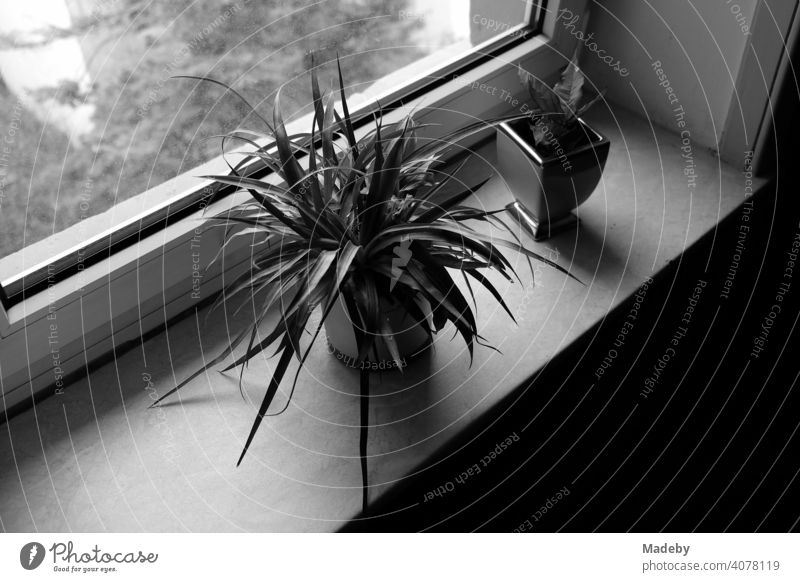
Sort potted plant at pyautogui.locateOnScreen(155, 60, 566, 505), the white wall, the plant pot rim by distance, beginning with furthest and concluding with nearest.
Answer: the white wall, the plant pot rim, potted plant at pyautogui.locateOnScreen(155, 60, 566, 505)

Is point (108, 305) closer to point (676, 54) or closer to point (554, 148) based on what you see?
point (554, 148)

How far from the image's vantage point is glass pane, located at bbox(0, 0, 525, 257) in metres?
0.77

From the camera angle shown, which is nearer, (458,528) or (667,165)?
(458,528)

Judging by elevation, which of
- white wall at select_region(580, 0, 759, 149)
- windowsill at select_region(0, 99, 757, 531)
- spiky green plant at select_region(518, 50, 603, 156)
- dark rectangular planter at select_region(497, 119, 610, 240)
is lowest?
windowsill at select_region(0, 99, 757, 531)

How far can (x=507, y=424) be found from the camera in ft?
2.76

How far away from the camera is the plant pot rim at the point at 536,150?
0.86 meters

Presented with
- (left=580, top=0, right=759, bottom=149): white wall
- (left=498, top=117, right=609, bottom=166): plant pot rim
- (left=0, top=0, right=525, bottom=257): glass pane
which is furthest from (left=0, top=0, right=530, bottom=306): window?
(left=580, top=0, right=759, bottom=149): white wall

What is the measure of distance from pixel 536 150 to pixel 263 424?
38 centimetres

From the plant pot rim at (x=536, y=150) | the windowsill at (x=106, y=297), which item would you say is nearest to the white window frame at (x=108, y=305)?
the windowsill at (x=106, y=297)

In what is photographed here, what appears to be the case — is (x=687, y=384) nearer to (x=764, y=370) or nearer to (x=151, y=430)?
(x=764, y=370)

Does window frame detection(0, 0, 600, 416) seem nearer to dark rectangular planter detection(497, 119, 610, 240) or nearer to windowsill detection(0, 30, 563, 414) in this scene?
windowsill detection(0, 30, 563, 414)

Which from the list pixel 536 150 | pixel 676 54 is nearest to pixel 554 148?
pixel 536 150

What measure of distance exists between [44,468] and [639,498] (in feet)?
1.83

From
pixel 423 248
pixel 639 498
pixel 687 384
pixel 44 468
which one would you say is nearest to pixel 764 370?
pixel 687 384
